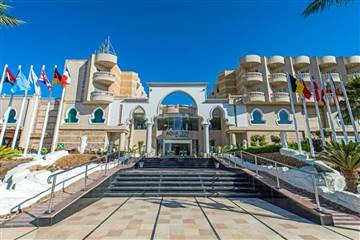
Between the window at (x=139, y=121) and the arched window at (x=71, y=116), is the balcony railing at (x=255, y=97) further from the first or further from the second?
the arched window at (x=71, y=116)

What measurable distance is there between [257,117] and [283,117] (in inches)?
129

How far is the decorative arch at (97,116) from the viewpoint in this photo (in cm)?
2369

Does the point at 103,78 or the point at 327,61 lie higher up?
the point at 327,61

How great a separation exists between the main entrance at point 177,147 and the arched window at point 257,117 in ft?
29.4

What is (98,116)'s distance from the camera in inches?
941

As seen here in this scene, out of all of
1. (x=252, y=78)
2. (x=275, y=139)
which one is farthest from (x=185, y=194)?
(x=252, y=78)

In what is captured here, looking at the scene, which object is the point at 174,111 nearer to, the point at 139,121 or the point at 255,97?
the point at 139,121

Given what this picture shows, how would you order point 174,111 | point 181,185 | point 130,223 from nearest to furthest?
point 130,223 < point 181,185 < point 174,111

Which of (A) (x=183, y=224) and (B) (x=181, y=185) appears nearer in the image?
(A) (x=183, y=224)

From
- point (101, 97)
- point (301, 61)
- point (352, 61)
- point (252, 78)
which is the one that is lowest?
point (101, 97)

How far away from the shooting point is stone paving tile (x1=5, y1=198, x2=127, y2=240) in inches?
152

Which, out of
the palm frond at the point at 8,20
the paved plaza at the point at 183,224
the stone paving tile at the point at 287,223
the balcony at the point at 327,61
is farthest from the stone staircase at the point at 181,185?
the balcony at the point at 327,61

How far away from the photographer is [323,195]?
5.89 metres

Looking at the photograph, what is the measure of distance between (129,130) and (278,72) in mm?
21833
